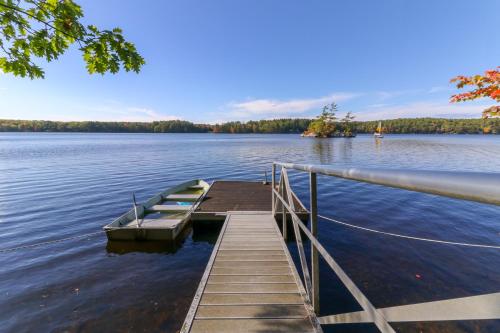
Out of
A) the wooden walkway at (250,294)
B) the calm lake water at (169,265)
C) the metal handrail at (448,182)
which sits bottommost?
the calm lake water at (169,265)

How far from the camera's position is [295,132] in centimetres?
17088

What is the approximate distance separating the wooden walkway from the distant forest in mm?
130036

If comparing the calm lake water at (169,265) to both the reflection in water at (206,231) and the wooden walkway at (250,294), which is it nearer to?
the reflection in water at (206,231)

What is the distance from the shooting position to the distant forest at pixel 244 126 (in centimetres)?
14062

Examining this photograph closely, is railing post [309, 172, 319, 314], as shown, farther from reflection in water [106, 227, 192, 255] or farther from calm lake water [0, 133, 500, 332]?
reflection in water [106, 227, 192, 255]

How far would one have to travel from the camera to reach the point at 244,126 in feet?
546

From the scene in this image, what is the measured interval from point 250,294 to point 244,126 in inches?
6530

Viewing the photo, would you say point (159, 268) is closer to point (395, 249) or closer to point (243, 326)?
point (243, 326)

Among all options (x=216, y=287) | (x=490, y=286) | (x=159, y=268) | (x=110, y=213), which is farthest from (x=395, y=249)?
(x=110, y=213)

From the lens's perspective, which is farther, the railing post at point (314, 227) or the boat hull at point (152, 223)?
the boat hull at point (152, 223)

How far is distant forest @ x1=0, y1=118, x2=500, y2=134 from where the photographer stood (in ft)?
461

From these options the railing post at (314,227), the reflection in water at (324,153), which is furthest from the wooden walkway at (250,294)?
the reflection in water at (324,153)

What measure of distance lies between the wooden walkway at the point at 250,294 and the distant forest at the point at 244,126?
427 feet

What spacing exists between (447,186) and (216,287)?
3.69 m
